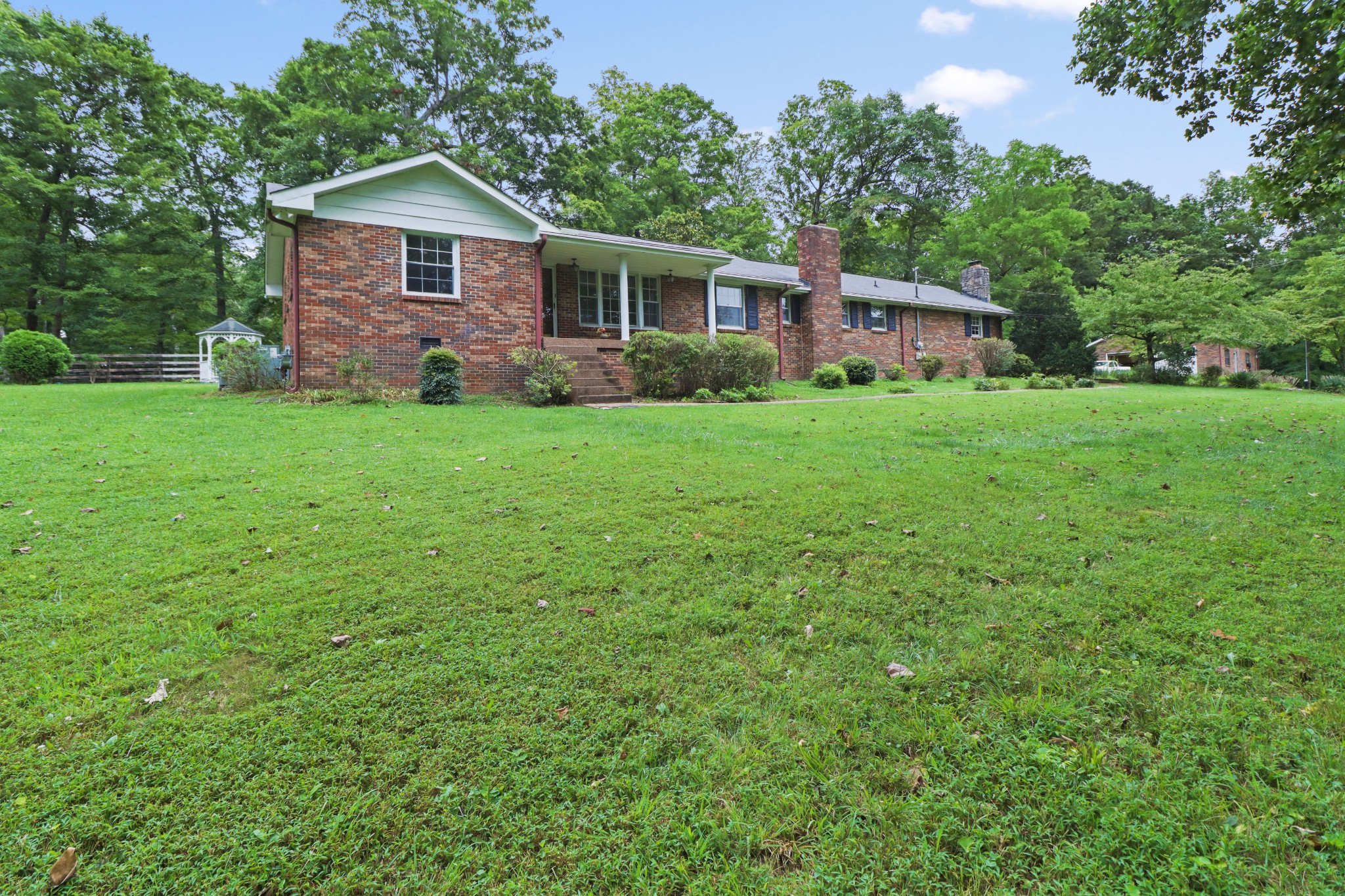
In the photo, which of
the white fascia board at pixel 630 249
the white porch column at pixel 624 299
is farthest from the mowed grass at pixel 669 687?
the white porch column at pixel 624 299

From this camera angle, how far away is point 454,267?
1323cm

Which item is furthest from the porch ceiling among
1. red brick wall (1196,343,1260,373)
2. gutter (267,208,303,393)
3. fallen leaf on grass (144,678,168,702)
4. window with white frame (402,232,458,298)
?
red brick wall (1196,343,1260,373)

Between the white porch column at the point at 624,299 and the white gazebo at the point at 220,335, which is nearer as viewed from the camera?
the white porch column at the point at 624,299

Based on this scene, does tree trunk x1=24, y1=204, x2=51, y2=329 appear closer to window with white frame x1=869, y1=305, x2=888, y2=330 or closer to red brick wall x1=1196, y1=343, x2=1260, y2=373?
window with white frame x1=869, y1=305, x2=888, y2=330

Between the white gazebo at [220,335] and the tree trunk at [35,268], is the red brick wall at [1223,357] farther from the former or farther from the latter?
the tree trunk at [35,268]

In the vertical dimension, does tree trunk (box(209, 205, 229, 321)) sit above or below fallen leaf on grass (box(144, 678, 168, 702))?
above

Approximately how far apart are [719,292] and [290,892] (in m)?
18.7

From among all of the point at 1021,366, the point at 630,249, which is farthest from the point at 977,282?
the point at 630,249

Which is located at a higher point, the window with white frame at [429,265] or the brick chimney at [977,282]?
the brick chimney at [977,282]

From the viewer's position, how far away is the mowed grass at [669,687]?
1.72m

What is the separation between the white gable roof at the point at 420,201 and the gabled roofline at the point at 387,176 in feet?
0.04

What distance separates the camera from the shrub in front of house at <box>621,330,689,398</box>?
44.0ft

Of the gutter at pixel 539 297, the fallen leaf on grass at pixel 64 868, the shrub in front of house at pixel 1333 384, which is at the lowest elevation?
the fallen leaf on grass at pixel 64 868

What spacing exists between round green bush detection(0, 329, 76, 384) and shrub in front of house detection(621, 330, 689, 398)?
1834 centimetres
